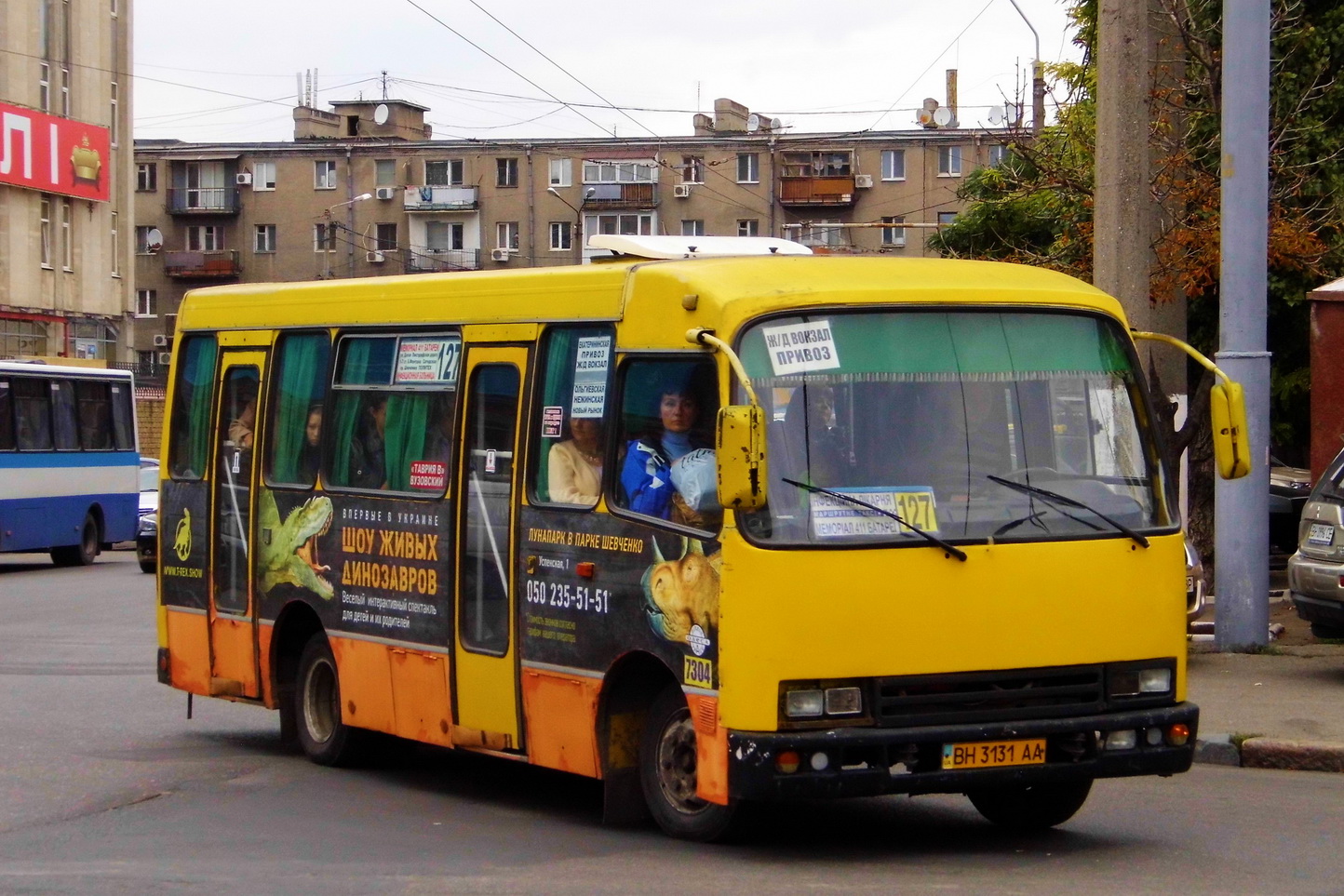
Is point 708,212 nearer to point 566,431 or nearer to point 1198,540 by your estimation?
point 1198,540

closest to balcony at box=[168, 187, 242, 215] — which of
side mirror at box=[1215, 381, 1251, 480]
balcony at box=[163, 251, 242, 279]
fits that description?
balcony at box=[163, 251, 242, 279]

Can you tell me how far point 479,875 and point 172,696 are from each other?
7.29 meters

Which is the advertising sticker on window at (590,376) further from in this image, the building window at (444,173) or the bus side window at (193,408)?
the building window at (444,173)

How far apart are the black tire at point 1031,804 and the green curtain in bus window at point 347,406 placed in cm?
393

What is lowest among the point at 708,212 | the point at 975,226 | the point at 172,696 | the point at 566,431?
the point at 172,696

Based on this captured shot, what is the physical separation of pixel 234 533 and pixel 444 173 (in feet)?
213

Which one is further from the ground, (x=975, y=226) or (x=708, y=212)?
(x=708, y=212)

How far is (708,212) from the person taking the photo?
244ft

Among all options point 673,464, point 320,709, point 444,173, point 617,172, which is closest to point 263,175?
point 444,173

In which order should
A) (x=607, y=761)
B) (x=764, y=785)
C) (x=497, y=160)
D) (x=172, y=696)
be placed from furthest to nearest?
(x=497, y=160), (x=172, y=696), (x=607, y=761), (x=764, y=785)

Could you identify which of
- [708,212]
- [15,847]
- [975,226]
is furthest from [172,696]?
[708,212]

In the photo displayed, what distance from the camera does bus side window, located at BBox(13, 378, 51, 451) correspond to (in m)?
28.2

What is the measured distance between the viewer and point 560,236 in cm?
7369

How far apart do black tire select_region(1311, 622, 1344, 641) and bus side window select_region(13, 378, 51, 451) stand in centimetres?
2016
